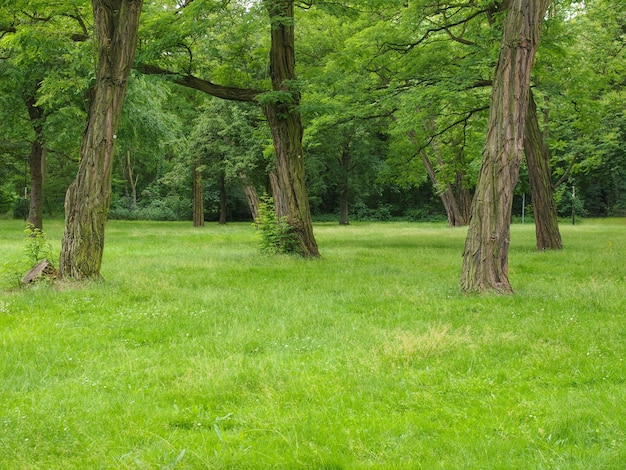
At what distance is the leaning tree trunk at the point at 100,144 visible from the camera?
1087cm

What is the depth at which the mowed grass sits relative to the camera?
3.87 meters

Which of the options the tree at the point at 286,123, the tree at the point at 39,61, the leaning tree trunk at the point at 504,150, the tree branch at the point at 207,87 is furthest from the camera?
the tree at the point at 286,123

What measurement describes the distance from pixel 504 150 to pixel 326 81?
6757 mm

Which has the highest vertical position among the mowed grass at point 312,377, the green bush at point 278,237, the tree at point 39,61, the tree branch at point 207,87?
the tree at point 39,61

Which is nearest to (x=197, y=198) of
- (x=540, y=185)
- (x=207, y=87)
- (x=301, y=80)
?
(x=207, y=87)

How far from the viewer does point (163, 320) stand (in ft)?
25.8

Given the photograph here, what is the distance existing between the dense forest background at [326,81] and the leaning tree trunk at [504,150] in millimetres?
4080

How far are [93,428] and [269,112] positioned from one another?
497 inches

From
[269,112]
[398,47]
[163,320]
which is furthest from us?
[398,47]

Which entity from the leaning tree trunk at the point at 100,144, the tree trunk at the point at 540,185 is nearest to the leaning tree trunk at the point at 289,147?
the leaning tree trunk at the point at 100,144

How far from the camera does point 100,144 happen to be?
10992 millimetres

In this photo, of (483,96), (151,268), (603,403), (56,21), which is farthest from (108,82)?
(483,96)

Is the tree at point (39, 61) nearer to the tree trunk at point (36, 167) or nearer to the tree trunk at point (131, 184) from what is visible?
the tree trunk at point (36, 167)

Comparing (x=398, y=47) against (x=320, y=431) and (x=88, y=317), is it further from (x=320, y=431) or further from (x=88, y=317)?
(x=320, y=431)
